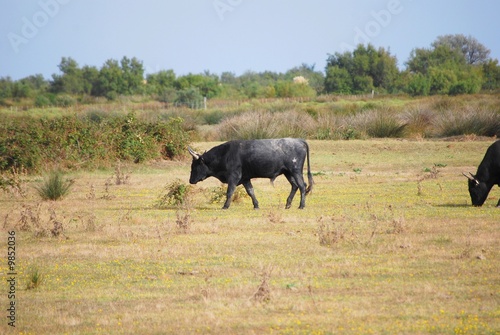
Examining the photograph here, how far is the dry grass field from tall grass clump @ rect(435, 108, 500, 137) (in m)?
19.4

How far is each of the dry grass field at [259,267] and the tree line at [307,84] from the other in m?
62.8

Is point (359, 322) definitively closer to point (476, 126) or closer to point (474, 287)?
point (474, 287)

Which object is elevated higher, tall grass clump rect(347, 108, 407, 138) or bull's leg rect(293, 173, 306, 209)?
tall grass clump rect(347, 108, 407, 138)

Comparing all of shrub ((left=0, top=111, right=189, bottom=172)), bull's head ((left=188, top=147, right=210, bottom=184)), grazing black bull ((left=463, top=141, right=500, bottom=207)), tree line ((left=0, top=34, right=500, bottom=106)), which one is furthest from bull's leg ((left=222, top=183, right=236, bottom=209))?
tree line ((left=0, top=34, right=500, bottom=106))

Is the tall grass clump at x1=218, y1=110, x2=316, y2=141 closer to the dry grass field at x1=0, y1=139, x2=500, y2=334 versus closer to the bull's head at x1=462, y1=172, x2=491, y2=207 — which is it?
the dry grass field at x1=0, y1=139, x2=500, y2=334

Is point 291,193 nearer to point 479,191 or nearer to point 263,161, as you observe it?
point 263,161

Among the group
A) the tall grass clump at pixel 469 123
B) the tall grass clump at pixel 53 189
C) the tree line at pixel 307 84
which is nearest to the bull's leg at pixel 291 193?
the tall grass clump at pixel 53 189

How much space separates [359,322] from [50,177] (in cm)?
1536

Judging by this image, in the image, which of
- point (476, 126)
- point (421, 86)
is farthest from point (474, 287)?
point (421, 86)

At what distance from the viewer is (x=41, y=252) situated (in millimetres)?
15430

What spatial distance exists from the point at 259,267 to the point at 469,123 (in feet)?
105

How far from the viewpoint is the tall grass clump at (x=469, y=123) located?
1687 inches

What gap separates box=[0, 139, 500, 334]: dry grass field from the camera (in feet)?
34.1

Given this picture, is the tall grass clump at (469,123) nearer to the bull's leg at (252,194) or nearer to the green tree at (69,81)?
the bull's leg at (252,194)
